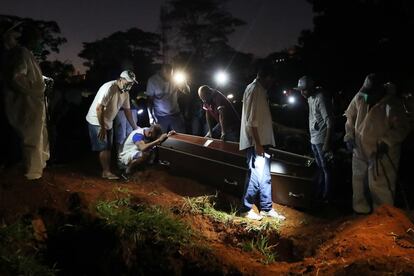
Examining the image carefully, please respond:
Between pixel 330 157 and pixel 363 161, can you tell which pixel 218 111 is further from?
pixel 363 161

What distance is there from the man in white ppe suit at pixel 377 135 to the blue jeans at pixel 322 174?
68cm

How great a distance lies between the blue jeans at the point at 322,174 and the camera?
6109mm

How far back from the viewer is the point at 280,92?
18203 millimetres

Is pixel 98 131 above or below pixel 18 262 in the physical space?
above

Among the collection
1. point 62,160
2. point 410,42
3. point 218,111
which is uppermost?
point 410,42

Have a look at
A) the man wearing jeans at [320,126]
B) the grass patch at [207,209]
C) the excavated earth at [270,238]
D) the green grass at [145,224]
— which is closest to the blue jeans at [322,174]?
the man wearing jeans at [320,126]

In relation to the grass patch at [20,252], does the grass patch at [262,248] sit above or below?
below

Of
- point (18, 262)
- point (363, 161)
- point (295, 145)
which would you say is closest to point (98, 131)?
point (18, 262)

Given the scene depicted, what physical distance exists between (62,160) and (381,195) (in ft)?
20.7

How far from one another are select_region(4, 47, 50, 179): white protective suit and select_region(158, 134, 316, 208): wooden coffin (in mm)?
2610

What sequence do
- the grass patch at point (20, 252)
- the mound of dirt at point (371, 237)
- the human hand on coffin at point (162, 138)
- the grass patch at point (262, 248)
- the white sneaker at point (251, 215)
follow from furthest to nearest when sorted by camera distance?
the human hand on coffin at point (162, 138) → the white sneaker at point (251, 215) → the grass patch at point (262, 248) → the mound of dirt at point (371, 237) → the grass patch at point (20, 252)

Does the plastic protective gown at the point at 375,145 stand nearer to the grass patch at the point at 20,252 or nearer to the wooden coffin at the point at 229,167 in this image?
the wooden coffin at the point at 229,167

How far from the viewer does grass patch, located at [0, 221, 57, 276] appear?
11.4 ft

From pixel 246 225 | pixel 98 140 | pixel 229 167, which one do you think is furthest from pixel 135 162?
pixel 246 225
